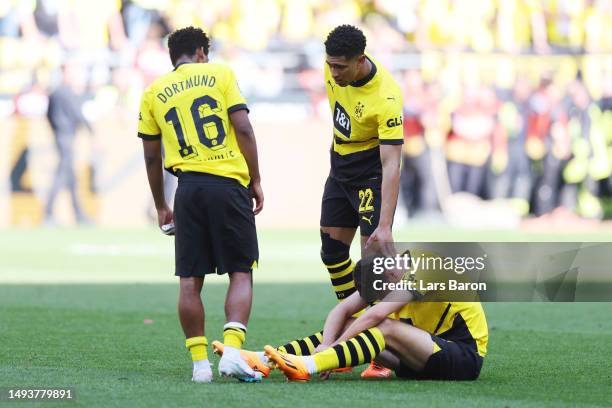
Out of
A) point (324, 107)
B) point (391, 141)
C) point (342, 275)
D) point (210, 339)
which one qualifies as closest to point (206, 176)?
point (391, 141)

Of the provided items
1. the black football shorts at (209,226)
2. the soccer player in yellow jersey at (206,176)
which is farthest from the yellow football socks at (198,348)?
the black football shorts at (209,226)

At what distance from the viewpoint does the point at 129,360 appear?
7254 millimetres

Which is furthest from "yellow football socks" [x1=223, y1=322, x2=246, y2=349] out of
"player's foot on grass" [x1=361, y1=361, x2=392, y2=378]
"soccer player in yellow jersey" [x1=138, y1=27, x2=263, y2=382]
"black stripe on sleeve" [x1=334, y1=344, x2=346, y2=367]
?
"player's foot on grass" [x1=361, y1=361, x2=392, y2=378]

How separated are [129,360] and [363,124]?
6.40ft

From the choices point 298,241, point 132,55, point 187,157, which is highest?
point 132,55

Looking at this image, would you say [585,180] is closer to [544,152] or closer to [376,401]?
[544,152]

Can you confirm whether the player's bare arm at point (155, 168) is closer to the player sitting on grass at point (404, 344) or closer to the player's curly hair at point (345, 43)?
the player sitting on grass at point (404, 344)

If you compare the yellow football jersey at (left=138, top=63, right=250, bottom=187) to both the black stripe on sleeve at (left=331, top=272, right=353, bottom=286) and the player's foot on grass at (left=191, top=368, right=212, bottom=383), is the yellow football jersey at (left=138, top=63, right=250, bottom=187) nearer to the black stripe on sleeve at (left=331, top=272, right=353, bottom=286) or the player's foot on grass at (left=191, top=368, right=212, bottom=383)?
the player's foot on grass at (left=191, top=368, right=212, bottom=383)

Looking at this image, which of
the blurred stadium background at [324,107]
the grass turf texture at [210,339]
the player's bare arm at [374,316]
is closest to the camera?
the grass turf texture at [210,339]

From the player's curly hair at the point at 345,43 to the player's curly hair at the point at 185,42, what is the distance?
701mm

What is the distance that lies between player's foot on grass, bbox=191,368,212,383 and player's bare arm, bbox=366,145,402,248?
3.72 ft

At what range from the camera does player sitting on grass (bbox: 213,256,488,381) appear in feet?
20.2

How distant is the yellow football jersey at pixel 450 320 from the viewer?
6438 mm

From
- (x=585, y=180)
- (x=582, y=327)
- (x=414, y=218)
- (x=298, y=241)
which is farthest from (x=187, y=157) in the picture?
(x=585, y=180)
